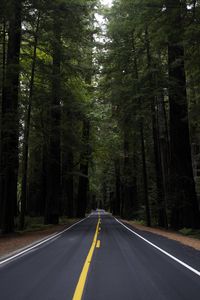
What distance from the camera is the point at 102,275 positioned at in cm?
895

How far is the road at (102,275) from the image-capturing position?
6.99 m

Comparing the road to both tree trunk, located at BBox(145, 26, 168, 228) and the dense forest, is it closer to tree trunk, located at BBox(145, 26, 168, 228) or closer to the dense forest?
the dense forest

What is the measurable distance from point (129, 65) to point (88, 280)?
2372cm

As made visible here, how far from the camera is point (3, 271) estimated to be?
9625 mm

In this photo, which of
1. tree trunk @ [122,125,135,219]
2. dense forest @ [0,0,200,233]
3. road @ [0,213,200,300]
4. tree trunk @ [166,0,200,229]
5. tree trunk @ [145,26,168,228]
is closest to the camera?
road @ [0,213,200,300]

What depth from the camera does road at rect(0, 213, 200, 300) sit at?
22.9ft

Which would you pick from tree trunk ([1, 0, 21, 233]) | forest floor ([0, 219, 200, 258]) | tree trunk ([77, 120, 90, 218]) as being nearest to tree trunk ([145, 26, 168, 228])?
forest floor ([0, 219, 200, 258])

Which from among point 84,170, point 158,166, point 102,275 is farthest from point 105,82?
point 102,275

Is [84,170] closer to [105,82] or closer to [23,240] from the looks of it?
[105,82]

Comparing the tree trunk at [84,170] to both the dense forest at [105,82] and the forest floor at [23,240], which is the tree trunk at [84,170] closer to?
the dense forest at [105,82]

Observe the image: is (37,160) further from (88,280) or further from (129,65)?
(88,280)

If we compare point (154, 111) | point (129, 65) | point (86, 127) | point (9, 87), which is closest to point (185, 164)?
point (154, 111)

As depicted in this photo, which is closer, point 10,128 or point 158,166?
point 10,128

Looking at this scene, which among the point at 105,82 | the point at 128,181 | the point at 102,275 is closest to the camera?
the point at 102,275
